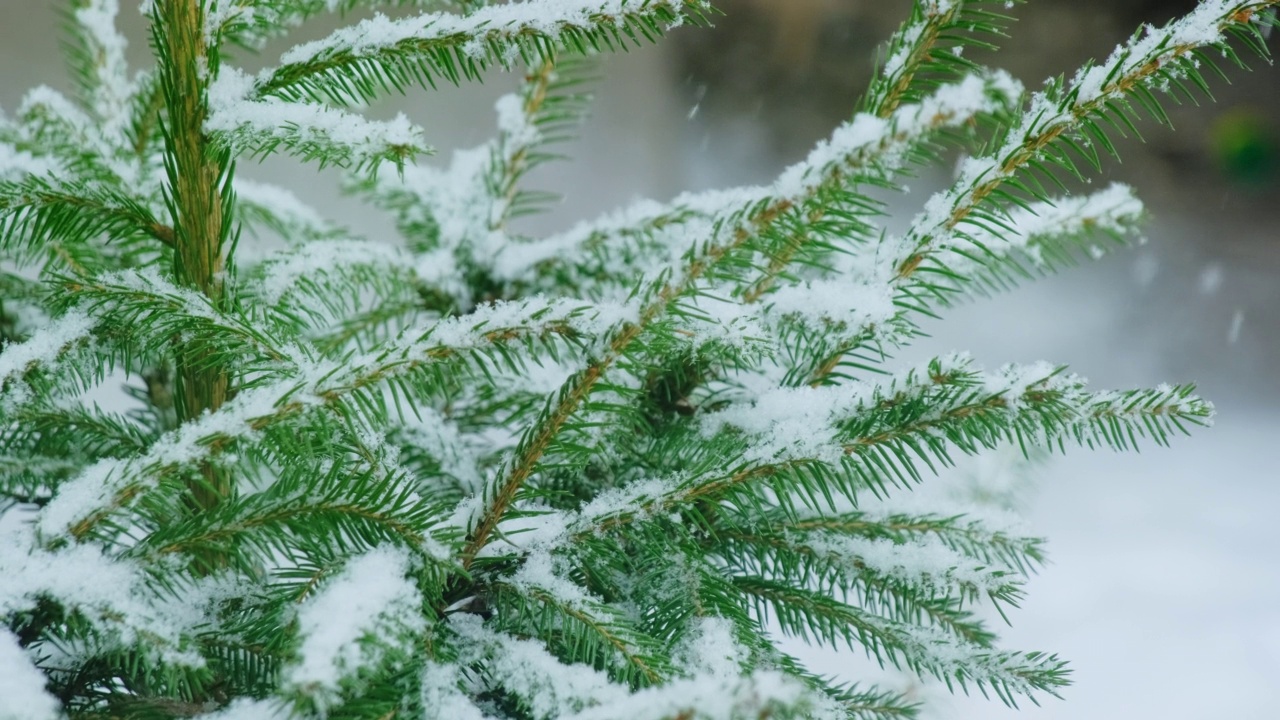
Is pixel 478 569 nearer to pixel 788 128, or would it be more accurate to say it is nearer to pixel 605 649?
pixel 605 649

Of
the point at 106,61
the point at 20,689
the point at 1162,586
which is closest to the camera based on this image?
the point at 20,689

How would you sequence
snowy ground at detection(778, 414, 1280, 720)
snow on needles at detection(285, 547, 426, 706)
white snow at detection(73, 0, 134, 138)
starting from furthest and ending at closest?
1. snowy ground at detection(778, 414, 1280, 720)
2. white snow at detection(73, 0, 134, 138)
3. snow on needles at detection(285, 547, 426, 706)

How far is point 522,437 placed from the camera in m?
0.20

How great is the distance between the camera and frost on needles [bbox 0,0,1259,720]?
18cm

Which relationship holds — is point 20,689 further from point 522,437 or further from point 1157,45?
point 1157,45

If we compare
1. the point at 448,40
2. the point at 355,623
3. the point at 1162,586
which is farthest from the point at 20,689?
the point at 1162,586

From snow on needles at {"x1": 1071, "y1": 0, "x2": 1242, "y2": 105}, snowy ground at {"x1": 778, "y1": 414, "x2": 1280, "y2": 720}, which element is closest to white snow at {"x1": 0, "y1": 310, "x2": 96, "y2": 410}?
snow on needles at {"x1": 1071, "y1": 0, "x2": 1242, "y2": 105}

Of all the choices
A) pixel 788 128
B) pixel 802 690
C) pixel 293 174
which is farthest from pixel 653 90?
pixel 802 690

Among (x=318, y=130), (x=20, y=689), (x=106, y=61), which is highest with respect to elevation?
(x=106, y=61)

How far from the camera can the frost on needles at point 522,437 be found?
0.58 feet

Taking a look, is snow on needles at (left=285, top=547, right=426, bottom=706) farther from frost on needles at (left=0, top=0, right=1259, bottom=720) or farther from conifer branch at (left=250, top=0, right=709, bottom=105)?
conifer branch at (left=250, top=0, right=709, bottom=105)

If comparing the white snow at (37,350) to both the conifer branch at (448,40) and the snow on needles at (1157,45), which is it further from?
the snow on needles at (1157,45)

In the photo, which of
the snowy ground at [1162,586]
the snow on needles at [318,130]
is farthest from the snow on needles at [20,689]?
the snowy ground at [1162,586]

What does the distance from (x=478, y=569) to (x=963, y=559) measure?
0.43 feet
